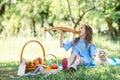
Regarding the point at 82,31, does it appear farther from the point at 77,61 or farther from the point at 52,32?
the point at 52,32

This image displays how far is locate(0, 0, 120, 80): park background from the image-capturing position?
6796mm

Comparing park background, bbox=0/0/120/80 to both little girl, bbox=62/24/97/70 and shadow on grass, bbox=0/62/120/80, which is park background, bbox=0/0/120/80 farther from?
little girl, bbox=62/24/97/70

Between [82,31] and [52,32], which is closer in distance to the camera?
[82,31]

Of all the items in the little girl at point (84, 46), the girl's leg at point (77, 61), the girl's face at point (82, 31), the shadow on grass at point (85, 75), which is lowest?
the shadow on grass at point (85, 75)

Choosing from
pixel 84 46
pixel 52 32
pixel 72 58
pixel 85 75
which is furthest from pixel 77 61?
pixel 52 32

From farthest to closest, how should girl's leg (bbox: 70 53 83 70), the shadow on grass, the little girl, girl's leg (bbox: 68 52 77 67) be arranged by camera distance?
the little girl
girl's leg (bbox: 68 52 77 67)
girl's leg (bbox: 70 53 83 70)
the shadow on grass

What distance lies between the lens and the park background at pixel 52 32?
22.3 ft

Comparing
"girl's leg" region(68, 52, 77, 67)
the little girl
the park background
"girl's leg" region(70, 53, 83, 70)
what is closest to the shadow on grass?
the park background

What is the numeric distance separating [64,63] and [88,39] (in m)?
0.99

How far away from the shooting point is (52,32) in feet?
56.1

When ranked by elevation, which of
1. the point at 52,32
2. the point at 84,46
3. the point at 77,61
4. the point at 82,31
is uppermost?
the point at 52,32

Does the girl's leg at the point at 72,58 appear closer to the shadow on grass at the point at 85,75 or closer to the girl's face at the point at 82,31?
the shadow on grass at the point at 85,75

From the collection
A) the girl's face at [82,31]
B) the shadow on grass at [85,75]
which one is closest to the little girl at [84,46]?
the girl's face at [82,31]

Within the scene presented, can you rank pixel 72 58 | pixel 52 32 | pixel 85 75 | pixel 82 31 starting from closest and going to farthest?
pixel 85 75 < pixel 72 58 < pixel 82 31 < pixel 52 32
